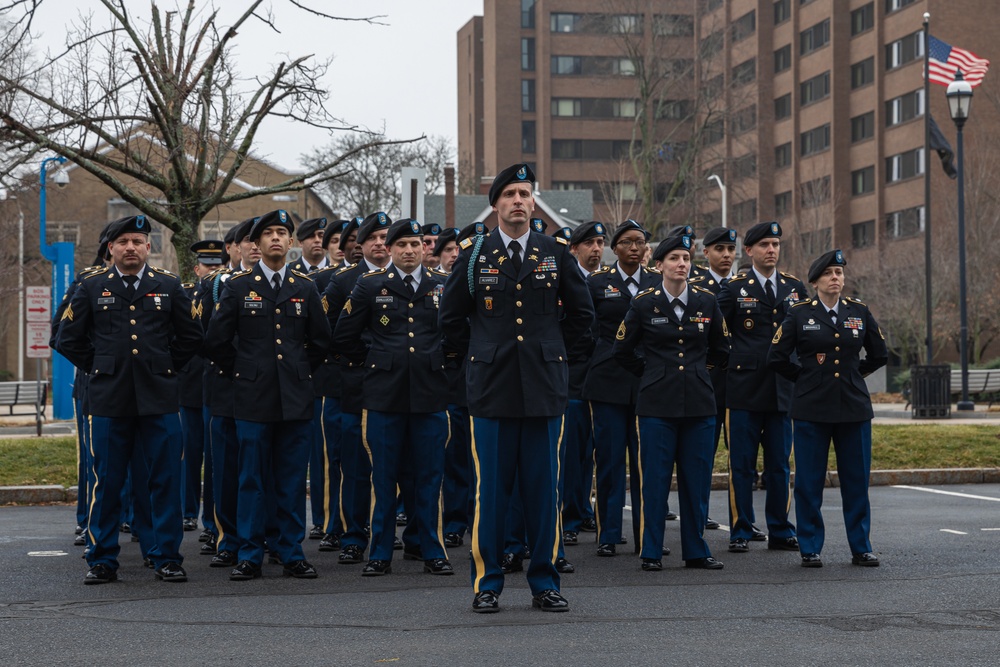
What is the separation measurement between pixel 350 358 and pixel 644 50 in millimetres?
53417

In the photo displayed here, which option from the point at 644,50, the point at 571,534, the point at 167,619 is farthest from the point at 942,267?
the point at 167,619

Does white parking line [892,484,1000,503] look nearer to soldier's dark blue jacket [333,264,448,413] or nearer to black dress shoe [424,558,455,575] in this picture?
black dress shoe [424,558,455,575]

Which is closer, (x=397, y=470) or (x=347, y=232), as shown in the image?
(x=397, y=470)

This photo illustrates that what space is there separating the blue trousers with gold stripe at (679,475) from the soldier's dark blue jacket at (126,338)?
3.31 m

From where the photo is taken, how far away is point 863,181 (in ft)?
246

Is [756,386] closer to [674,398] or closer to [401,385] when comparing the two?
[674,398]

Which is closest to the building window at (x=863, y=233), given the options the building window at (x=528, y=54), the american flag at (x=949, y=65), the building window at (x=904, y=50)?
the building window at (x=904, y=50)

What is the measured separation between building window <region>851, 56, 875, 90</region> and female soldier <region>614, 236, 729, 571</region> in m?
67.4

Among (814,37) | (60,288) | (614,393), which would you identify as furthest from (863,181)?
(614,393)

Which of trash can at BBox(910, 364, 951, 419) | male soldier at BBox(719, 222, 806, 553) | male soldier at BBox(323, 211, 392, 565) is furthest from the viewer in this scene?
trash can at BBox(910, 364, 951, 419)

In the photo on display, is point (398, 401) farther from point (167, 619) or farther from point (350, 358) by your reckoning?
point (167, 619)

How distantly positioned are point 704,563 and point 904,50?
6515 centimetres

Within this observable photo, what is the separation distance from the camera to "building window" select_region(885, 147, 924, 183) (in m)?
69.1

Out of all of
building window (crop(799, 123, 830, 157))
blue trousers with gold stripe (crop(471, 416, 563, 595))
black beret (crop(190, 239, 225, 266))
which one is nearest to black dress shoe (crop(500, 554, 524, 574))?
blue trousers with gold stripe (crop(471, 416, 563, 595))
